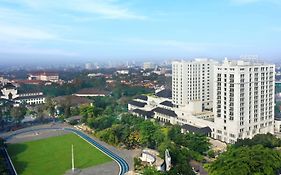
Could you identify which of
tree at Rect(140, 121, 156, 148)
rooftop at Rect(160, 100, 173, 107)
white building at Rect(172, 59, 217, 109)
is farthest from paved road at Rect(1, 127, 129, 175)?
white building at Rect(172, 59, 217, 109)

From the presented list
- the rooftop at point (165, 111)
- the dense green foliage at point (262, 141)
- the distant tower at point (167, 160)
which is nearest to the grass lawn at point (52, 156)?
the distant tower at point (167, 160)

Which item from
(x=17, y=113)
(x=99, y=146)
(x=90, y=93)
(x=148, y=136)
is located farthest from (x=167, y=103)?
(x=90, y=93)

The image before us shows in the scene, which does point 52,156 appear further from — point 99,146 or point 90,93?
point 90,93

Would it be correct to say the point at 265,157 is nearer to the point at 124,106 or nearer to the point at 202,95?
the point at 202,95

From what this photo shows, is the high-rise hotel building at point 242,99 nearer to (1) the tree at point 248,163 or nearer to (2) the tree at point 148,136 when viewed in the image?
(2) the tree at point 148,136

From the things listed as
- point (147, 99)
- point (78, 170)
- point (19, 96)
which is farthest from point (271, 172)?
point (19, 96)

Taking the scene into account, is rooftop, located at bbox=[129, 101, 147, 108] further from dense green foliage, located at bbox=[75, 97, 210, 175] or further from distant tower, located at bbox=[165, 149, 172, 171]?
distant tower, located at bbox=[165, 149, 172, 171]
